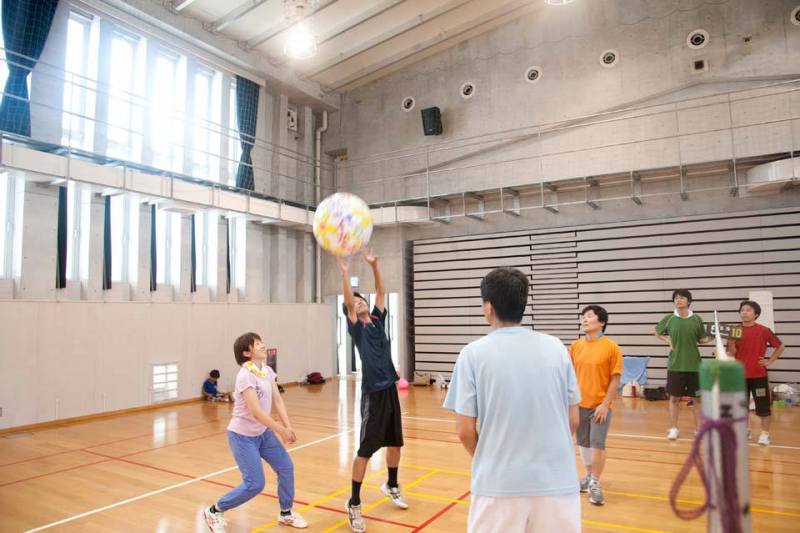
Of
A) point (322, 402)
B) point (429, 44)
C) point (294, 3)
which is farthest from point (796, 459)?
point (429, 44)

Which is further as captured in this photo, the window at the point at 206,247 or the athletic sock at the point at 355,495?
the window at the point at 206,247

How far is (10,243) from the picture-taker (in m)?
8.19

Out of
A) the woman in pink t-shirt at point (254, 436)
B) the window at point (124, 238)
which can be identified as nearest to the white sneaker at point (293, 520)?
the woman in pink t-shirt at point (254, 436)

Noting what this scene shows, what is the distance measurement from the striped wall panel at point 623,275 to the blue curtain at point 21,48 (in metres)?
8.21

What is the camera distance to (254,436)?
3.75 metres

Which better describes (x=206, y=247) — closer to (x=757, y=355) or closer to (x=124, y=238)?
(x=124, y=238)

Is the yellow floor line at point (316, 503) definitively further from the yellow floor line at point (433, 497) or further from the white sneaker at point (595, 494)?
the white sneaker at point (595, 494)

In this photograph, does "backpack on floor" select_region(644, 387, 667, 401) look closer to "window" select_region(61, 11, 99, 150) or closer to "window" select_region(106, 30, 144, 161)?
"window" select_region(106, 30, 144, 161)

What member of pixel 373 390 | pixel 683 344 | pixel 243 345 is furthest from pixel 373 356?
pixel 683 344

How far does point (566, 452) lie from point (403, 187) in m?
11.6

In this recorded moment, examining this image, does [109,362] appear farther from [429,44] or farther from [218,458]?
[429,44]

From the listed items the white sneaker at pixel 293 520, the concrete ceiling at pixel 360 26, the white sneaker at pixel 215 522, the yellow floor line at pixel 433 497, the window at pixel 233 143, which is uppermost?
the concrete ceiling at pixel 360 26

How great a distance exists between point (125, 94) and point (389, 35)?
564cm

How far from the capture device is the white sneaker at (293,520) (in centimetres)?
388
